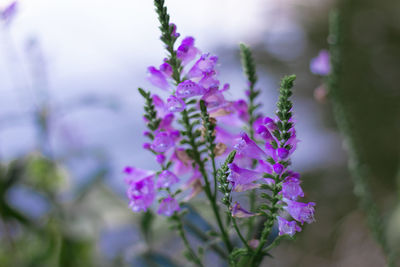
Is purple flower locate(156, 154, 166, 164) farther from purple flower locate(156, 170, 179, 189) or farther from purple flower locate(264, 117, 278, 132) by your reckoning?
purple flower locate(264, 117, 278, 132)

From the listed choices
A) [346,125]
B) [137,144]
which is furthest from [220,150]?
[137,144]

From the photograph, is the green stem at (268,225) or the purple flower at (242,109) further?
the purple flower at (242,109)

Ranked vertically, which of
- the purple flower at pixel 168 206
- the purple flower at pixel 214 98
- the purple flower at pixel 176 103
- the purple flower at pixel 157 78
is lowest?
the purple flower at pixel 168 206

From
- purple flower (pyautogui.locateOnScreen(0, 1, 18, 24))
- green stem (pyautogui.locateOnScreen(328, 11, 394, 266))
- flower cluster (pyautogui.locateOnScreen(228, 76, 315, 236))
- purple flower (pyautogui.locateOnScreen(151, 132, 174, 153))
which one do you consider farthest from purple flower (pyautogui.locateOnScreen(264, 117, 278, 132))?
purple flower (pyautogui.locateOnScreen(0, 1, 18, 24))

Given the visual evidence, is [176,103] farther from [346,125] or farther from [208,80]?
[346,125]

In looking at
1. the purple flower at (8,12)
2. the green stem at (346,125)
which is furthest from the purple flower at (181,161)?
the purple flower at (8,12)

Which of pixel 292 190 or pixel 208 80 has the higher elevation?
pixel 208 80

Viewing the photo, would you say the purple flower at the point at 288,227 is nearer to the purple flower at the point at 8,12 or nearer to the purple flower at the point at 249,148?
the purple flower at the point at 249,148
